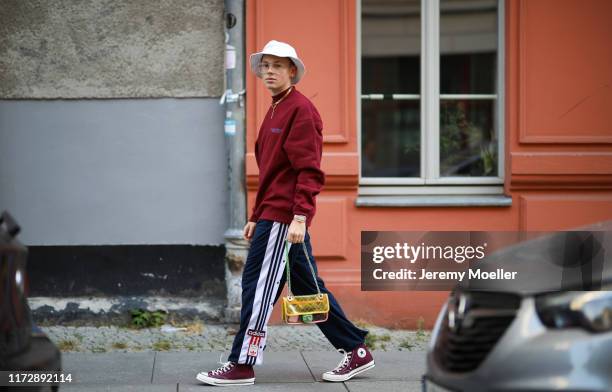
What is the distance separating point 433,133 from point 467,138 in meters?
0.42

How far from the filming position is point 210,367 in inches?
265

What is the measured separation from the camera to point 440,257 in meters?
8.45

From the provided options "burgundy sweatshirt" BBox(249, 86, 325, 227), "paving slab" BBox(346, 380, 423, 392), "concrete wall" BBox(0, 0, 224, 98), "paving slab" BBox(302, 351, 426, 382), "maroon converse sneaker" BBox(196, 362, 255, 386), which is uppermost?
"concrete wall" BBox(0, 0, 224, 98)

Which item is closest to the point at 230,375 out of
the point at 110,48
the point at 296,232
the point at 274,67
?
the point at 296,232

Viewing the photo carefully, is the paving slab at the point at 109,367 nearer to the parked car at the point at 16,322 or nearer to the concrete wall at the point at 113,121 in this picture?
the concrete wall at the point at 113,121

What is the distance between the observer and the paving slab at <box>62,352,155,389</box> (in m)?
6.34

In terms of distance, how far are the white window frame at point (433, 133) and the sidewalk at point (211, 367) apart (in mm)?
1688

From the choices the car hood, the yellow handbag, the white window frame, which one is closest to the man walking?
the yellow handbag

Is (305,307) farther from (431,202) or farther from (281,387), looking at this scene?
(431,202)

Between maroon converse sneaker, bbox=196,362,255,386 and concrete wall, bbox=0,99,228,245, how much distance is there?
2.18 m

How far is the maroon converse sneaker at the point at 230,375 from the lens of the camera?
6.06 metres

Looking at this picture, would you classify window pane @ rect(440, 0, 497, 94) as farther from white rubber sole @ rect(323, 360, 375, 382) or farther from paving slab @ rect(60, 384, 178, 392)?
paving slab @ rect(60, 384, 178, 392)

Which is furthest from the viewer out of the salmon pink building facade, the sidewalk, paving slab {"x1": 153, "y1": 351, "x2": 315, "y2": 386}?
the salmon pink building facade

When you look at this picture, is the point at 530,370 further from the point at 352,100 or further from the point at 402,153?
the point at 402,153
